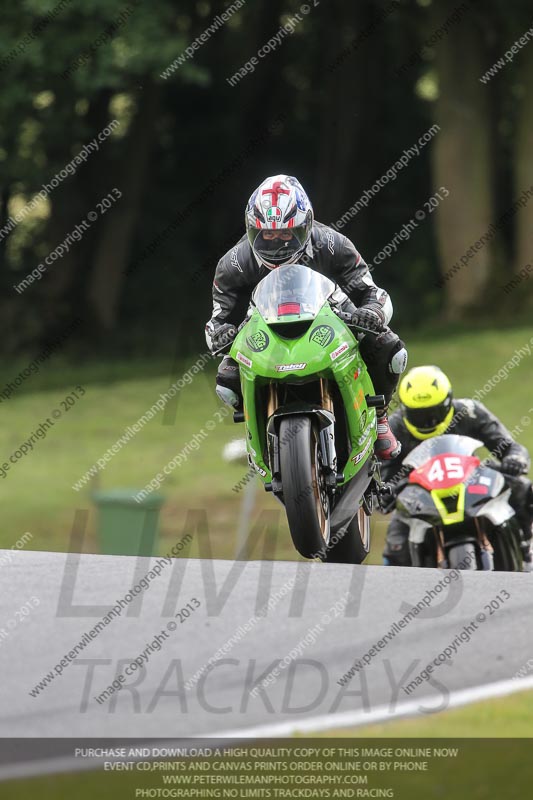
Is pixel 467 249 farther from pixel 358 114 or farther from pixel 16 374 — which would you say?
pixel 16 374

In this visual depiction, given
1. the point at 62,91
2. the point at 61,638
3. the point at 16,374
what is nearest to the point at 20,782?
the point at 61,638

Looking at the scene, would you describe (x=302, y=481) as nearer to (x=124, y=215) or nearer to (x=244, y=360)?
(x=244, y=360)

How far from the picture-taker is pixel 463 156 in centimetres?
2908

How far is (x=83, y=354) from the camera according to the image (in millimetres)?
32375

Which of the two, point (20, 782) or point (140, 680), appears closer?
point (20, 782)

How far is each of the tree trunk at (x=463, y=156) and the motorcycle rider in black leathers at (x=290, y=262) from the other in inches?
840

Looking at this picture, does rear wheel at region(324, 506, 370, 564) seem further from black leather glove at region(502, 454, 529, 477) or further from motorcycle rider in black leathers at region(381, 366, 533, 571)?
black leather glove at region(502, 454, 529, 477)

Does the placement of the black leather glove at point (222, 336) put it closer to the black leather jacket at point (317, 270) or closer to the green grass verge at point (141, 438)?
the black leather jacket at point (317, 270)

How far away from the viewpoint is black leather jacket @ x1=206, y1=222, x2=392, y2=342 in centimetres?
785

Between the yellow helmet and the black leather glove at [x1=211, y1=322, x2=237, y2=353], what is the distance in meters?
2.16

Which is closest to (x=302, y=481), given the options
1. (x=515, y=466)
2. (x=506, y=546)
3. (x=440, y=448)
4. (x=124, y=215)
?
(x=440, y=448)

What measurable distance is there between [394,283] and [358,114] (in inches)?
172

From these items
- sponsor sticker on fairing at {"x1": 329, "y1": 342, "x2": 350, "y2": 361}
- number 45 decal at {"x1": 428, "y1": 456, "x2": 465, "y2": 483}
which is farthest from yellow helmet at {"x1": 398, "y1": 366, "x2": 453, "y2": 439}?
sponsor sticker on fairing at {"x1": 329, "y1": 342, "x2": 350, "y2": 361}

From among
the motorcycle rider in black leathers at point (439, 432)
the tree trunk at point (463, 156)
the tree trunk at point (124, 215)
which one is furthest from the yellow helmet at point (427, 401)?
the tree trunk at point (124, 215)
